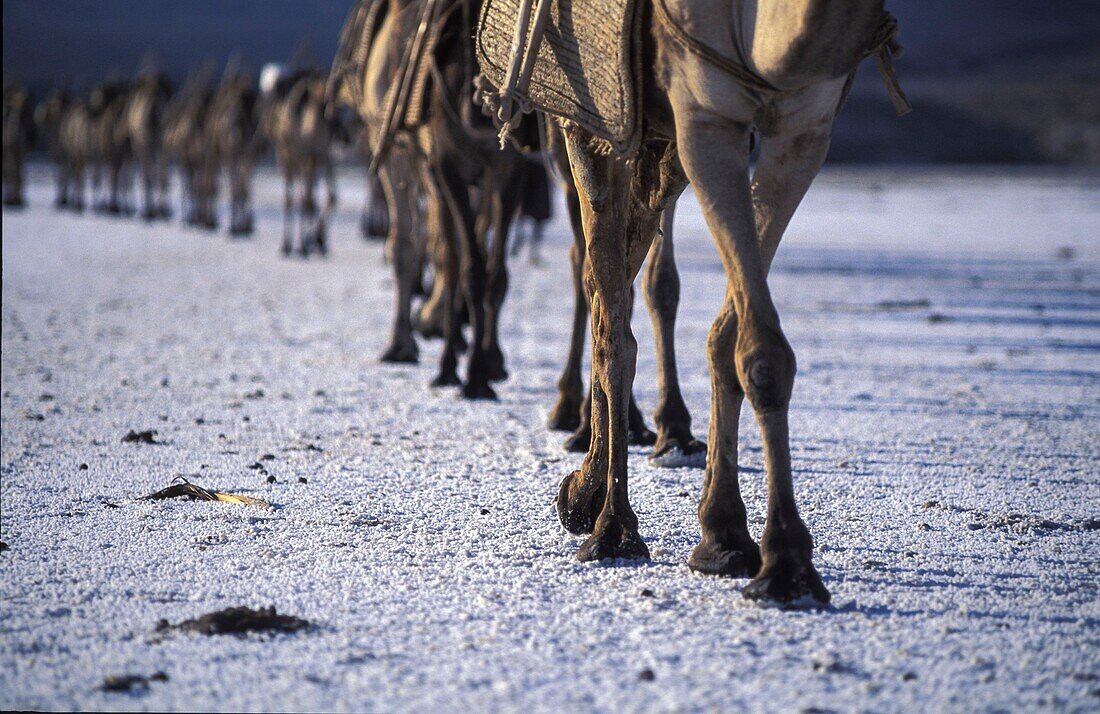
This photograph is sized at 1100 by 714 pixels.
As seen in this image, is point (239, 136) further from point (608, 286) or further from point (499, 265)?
point (608, 286)

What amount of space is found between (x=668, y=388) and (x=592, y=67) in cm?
237

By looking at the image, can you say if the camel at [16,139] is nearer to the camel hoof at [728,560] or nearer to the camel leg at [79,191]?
the camel leg at [79,191]

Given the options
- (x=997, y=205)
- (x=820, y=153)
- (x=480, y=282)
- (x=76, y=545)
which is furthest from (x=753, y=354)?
(x=997, y=205)

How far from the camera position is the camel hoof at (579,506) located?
17.8 ft

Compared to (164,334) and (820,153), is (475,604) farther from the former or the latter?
(164,334)

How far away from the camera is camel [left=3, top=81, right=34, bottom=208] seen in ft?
128

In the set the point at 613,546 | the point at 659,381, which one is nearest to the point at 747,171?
the point at 613,546

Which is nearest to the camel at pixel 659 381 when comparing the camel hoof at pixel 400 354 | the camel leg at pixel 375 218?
the camel hoof at pixel 400 354

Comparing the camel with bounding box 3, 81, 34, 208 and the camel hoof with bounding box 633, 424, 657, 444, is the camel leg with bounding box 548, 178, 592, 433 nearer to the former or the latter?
the camel hoof with bounding box 633, 424, 657, 444

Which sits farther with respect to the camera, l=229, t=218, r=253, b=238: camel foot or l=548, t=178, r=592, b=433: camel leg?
l=229, t=218, r=253, b=238: camel foot

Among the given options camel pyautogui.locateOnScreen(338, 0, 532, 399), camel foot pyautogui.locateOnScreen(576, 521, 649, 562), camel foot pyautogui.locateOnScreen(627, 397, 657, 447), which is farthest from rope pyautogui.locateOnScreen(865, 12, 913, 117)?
camel pyautogui.locateOnScreen(338, 0, 532, 399)

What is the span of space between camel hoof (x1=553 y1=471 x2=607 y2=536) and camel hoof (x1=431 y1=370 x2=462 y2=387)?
160 inches

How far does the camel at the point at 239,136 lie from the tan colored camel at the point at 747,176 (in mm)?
23269

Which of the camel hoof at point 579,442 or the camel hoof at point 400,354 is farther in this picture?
the camel hoof at point 400,354
